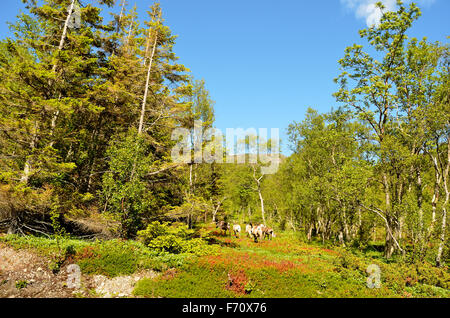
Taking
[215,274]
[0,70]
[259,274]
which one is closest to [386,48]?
[259,274]

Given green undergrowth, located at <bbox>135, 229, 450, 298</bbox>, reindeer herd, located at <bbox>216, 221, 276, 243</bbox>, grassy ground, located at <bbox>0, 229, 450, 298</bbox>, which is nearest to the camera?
green undergrowth, located at <bbox>135, 229, 450, 298</bbox>

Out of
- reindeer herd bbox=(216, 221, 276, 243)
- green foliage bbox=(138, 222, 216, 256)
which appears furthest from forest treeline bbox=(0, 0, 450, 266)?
reindeer herd bbox=(216, 221, 276, 243)

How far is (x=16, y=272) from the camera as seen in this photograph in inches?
384

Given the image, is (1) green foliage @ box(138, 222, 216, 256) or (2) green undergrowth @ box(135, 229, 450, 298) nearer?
(2) green undergrowth @ box(135, 229, 450, 298)

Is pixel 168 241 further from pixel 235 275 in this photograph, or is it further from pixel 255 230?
pixel 255 230

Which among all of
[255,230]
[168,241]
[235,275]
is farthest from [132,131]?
[255,230]

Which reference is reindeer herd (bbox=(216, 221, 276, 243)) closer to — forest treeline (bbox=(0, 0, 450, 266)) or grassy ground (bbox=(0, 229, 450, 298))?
forest treeline (bbox=(0, 0, 450, 266))

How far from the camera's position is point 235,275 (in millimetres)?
11117

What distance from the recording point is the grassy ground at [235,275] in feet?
33.7

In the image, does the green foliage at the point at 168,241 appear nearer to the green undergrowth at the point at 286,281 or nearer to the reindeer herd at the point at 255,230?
Result: the green undergrowth at the point at 286,281

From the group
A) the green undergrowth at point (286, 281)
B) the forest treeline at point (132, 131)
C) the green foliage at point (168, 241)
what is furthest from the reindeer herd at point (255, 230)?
the green undergrowth at point (286, 281)

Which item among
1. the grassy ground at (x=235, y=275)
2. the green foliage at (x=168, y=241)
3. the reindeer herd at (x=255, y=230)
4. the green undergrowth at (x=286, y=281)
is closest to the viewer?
the green undergrowth at (x=286, y=281)

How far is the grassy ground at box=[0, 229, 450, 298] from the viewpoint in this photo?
10.3 m
